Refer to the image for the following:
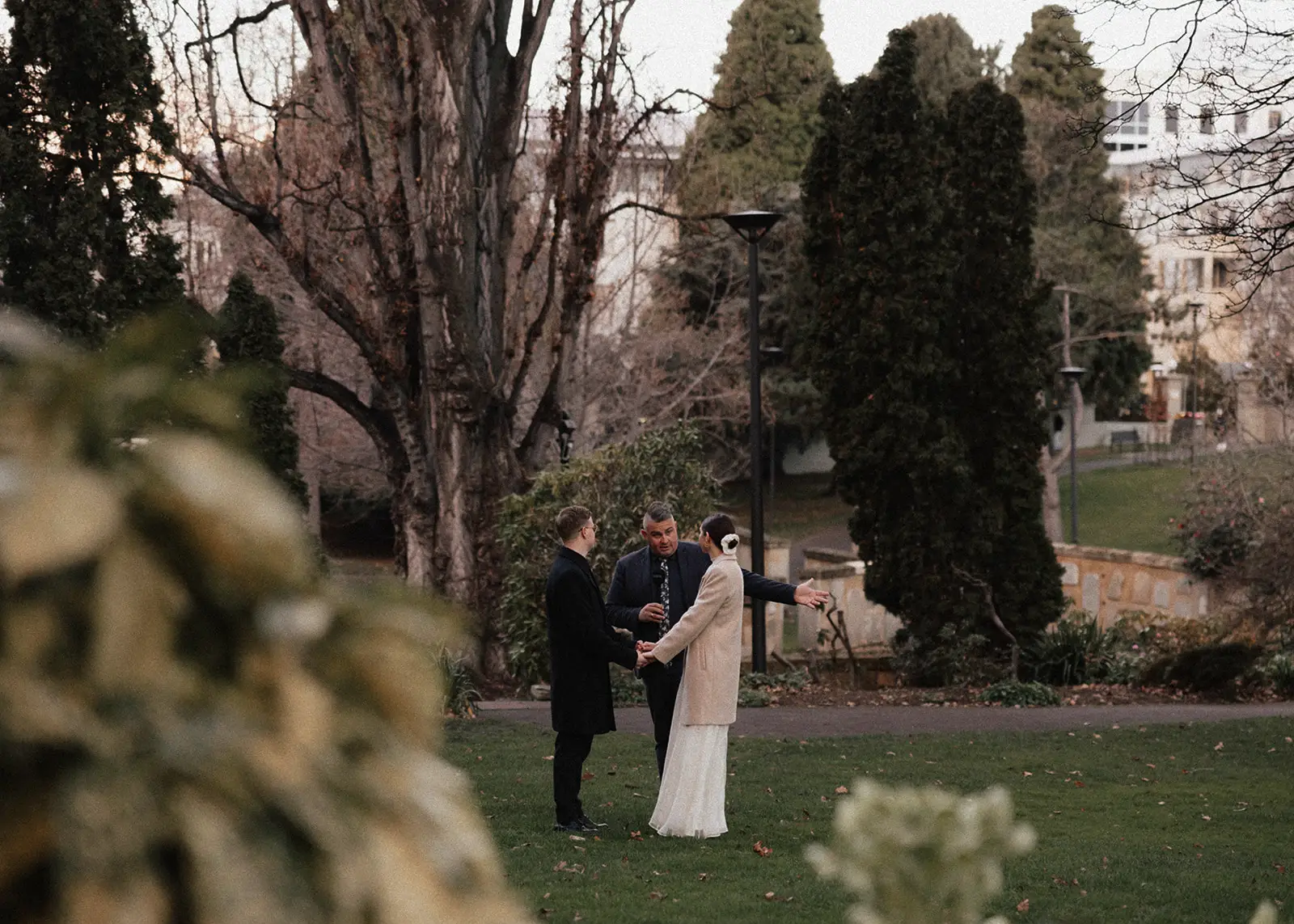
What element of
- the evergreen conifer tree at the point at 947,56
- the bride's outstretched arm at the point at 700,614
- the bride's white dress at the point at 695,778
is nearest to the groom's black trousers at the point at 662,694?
the bride's white dress at the point at 695,778

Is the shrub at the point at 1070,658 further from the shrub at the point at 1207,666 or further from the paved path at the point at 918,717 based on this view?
the paved path at the point at 918,717

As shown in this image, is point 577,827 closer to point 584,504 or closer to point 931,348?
point 584,504

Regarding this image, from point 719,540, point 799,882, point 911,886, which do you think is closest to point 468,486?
point 719,540

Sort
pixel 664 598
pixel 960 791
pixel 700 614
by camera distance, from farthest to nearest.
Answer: pixel 960 791, pixel 664 598, pixel 700 614

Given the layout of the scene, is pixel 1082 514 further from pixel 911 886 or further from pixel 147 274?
pixel 911 886

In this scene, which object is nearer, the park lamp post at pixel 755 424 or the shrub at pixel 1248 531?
the park lamp post at pixel 755 424

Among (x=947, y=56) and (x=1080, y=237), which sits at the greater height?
(x=947, y=56)

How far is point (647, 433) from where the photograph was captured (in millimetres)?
18125

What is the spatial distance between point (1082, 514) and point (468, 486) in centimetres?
3414

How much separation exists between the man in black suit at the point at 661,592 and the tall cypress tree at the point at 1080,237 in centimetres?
3337

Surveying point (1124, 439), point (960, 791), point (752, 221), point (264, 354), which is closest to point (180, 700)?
point (960, 791)

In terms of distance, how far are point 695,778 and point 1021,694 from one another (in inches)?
359

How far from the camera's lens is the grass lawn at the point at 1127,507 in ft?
148

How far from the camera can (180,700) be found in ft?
3.63
